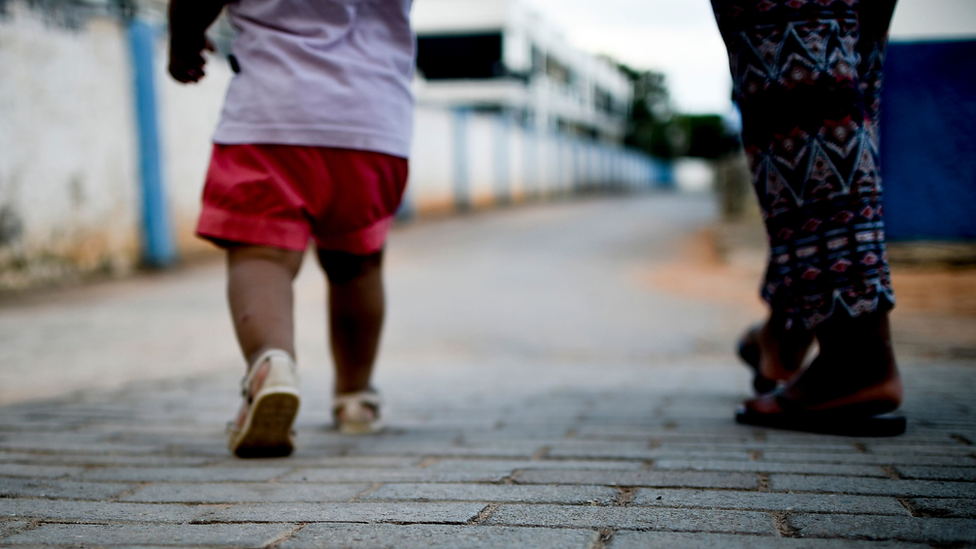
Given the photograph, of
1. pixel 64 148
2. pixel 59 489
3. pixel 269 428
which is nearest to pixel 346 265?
pixel 269 428

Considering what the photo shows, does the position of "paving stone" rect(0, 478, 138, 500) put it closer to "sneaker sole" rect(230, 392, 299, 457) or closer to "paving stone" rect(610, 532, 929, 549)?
"sneaker sole" rect(230, 392, 299, 457)

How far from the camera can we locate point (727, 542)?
48.8 inches

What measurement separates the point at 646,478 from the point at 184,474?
949 mm

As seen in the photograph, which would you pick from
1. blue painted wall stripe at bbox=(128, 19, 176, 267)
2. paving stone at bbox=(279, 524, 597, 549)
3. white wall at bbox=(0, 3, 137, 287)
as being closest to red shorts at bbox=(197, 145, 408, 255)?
paving stone at bbox=(279, 524, 597, 549)

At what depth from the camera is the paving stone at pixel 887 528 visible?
124 cm

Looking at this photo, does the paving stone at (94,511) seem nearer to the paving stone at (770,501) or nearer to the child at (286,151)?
the child at (286,151)

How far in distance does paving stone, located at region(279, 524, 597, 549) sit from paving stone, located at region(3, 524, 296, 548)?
0.20ft

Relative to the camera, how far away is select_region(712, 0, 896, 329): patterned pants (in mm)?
1996

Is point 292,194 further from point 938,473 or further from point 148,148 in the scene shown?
point 148,148

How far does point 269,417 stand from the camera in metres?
1.94

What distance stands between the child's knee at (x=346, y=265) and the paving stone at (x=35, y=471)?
768mm

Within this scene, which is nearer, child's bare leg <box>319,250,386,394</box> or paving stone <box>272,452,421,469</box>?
paving stone <box>272,452,421,469</box>

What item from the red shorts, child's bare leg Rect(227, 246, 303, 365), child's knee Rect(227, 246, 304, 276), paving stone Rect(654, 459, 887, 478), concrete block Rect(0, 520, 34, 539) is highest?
the red shorts

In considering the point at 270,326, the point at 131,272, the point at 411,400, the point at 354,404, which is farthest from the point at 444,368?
the point at 131,272
